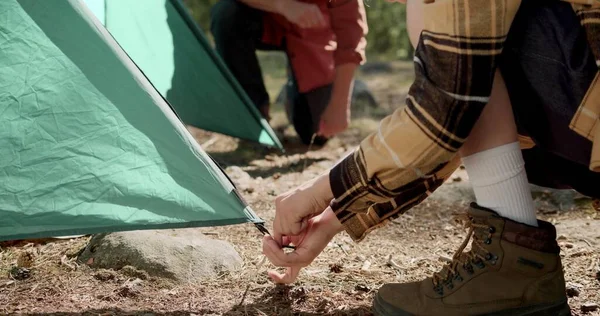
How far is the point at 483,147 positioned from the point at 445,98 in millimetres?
157

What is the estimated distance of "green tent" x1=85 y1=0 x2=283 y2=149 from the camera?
2.93 metres

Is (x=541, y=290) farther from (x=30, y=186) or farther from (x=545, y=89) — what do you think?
(x=30, y=186)

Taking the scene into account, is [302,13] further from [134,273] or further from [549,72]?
[549,72]

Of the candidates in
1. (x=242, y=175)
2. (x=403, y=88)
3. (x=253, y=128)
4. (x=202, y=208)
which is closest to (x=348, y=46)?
(x=253, y=128)

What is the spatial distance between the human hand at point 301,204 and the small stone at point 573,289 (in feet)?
2.01

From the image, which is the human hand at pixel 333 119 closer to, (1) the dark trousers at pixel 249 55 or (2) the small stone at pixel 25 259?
(1) the dark trousers at pixel 249 55

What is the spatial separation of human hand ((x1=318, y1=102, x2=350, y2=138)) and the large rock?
1636 millimetres

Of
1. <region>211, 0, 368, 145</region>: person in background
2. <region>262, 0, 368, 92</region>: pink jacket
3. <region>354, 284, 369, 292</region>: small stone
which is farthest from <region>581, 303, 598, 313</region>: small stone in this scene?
<region>262, 0, 368, 92</region>: pink jacket

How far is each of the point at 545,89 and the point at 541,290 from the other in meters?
0.36

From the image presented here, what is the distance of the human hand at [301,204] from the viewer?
1593mm

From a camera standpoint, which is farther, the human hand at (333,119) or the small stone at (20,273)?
the human hand at (333,119)

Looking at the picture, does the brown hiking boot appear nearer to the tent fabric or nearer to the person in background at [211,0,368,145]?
the tent fabric

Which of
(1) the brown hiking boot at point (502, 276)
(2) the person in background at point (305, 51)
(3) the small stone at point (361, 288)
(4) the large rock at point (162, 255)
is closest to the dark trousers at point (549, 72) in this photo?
(1) the brown hiking boot at point (502, 276)

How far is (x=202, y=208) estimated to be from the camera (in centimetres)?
185
